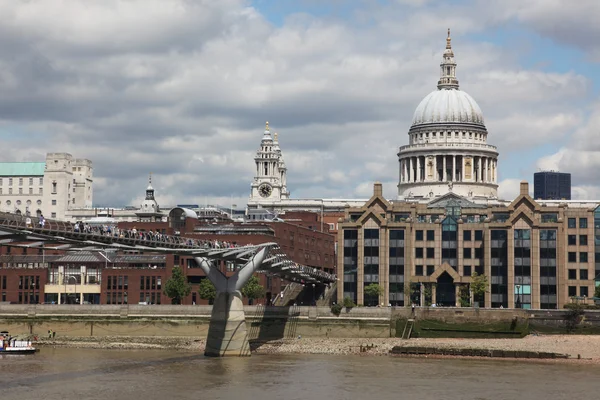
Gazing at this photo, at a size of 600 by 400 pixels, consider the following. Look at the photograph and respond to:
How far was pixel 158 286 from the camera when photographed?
512ft

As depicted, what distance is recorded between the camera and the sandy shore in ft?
396

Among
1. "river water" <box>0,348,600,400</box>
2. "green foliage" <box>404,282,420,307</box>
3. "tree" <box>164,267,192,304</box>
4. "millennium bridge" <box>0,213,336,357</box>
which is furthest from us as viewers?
"tree" <box>164,267,192,304</box>

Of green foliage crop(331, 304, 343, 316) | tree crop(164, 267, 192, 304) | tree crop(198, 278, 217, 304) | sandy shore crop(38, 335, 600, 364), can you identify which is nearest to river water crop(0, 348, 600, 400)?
sandy shore crop(38, 335, 600, 364)

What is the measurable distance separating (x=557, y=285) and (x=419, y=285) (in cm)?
1553

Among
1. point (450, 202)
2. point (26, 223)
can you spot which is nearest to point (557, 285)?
point (450, 202)

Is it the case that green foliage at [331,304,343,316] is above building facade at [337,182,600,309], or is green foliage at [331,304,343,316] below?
below

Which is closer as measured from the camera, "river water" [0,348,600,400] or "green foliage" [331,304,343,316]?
"river water" [0,348,600,400]

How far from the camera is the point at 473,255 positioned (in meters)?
148

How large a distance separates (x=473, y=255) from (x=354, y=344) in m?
26.6

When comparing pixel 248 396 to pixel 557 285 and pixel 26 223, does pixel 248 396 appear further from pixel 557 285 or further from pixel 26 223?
pixel 557 285

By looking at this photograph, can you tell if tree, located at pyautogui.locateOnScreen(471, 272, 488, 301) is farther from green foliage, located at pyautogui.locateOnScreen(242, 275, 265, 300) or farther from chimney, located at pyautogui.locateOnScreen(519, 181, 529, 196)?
green foliage, located at pyautogui.locateOnScreen(242, 275, 265, 300)

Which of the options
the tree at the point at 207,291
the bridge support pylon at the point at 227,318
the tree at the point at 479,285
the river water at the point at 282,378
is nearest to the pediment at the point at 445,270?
the tree at the point at 479,285

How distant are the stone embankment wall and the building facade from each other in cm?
1140

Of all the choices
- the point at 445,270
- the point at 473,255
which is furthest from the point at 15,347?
the point at 473,255
